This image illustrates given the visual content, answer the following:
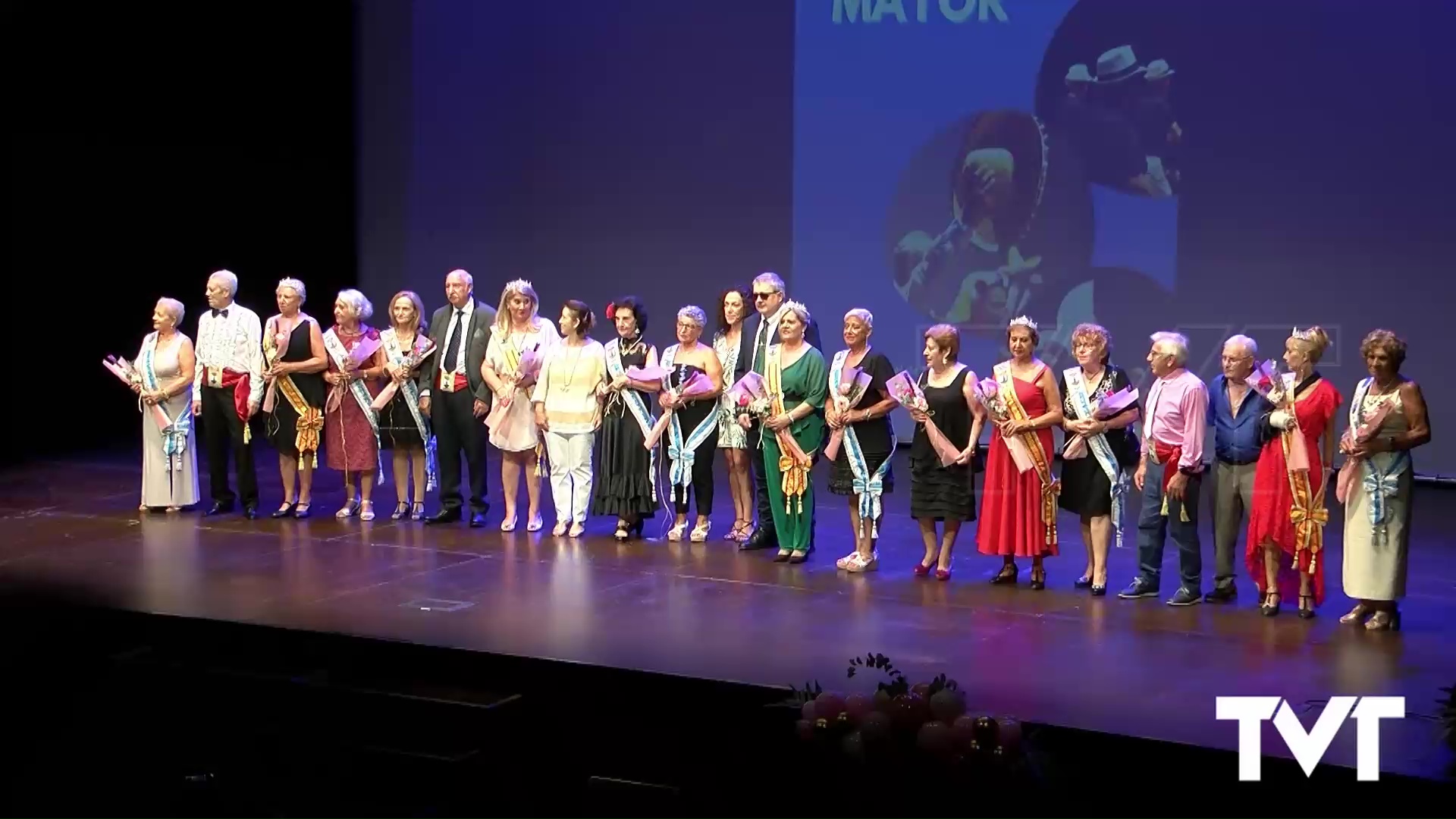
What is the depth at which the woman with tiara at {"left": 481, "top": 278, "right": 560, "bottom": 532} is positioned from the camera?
773 cm

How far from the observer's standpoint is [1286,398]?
594 centimetres

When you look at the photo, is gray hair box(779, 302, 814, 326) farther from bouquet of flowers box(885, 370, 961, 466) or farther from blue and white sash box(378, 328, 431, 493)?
blue and white sash box(378, 328, 431, 493)

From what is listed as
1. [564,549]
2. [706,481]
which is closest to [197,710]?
[564,549]

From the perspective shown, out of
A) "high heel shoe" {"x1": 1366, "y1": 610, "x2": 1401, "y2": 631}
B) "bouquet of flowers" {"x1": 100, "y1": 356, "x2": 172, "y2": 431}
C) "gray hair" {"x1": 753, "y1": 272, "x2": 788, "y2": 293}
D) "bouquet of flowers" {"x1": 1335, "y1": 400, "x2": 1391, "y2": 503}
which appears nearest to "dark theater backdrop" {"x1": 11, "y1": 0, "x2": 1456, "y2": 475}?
"gray hair" {"x1": 753, "y1": 272, "x2": 788, "y2": 293}

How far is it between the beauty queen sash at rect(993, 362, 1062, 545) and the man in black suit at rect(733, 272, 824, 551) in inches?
41.7

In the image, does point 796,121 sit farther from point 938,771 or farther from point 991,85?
point 938,771

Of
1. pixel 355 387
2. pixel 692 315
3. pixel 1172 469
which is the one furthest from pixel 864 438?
pixel 355 387

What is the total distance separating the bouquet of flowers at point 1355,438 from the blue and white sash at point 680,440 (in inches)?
113

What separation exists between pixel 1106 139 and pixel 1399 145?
5.55ft

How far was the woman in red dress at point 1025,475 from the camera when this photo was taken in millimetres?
6492

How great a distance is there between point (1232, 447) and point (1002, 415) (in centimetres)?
94

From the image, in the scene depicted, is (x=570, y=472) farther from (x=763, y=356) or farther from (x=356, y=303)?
(x=356, y=303)

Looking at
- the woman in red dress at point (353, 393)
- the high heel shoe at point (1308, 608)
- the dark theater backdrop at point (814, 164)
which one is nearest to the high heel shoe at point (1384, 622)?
the high heel shoe at point (1308, 608)

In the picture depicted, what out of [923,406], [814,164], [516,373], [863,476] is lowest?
[863,476]
